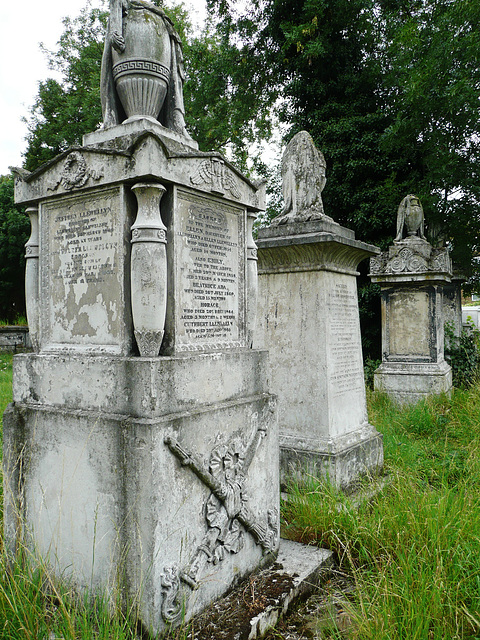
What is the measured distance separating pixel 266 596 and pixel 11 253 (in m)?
19.7

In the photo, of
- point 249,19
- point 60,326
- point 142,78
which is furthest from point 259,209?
point 249,19

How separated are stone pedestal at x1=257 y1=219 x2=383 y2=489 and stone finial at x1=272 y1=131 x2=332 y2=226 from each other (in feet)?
0.80

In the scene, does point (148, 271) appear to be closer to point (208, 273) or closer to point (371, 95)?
point (208, 273)

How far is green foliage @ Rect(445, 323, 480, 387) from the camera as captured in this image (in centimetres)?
948

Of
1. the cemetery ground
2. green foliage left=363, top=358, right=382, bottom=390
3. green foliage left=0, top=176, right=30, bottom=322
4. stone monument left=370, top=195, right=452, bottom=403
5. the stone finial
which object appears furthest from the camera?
green foliage left=0, top=176, right=30, bottom=322

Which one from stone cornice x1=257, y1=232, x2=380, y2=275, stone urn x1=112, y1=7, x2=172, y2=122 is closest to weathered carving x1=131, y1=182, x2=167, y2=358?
stone urn x1=112, y1=7, x2=172, y2=122

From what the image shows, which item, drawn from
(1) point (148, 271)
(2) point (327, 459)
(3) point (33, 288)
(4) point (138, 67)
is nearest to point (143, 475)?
(1) point (148, 271)

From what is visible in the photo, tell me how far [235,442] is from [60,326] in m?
1.18

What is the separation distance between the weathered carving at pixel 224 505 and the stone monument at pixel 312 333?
1.60m

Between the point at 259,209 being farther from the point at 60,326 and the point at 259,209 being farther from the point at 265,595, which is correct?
the point at 265,595

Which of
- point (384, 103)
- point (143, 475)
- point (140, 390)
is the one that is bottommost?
point (143, 475)

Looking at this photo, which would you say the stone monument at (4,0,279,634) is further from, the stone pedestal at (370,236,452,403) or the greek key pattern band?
the stone pedestal at (370,236,452,403)

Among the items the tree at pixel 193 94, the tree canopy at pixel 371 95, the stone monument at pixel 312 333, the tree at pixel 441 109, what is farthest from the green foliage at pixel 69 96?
the stone monument at pixel 312 333

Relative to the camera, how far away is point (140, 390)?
2.35 m
